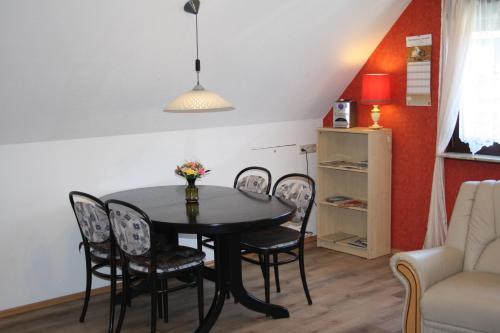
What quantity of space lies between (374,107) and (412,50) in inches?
22.3

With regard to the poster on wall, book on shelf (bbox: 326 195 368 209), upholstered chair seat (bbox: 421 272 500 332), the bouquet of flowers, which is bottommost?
upholstered chair seat (bbox: 421 272 500 332)

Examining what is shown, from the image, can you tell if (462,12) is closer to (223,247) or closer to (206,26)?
(206,26)

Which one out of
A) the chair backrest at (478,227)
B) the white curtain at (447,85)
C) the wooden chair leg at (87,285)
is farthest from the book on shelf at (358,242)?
the wooden chair leg at (87,285)

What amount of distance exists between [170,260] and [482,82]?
269 cm

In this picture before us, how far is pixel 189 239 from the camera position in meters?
5.01

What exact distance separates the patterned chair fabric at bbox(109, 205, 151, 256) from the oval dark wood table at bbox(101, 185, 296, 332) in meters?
0.11

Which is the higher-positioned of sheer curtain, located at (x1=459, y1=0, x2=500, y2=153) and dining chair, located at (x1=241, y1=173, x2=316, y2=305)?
sheer curtain, located at (x1=459, y1=0, x2=500, y2=153)

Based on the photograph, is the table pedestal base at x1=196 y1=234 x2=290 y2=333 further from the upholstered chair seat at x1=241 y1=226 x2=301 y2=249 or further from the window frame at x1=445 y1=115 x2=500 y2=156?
the window frame at x1=445 y1=115 x2=500 y2=156

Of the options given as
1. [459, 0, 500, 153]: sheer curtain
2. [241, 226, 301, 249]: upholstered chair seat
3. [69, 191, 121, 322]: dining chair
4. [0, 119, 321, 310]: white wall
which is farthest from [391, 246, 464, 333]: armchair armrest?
[0, 119, 321, 310]: white wall

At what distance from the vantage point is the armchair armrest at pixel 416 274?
3.39 m

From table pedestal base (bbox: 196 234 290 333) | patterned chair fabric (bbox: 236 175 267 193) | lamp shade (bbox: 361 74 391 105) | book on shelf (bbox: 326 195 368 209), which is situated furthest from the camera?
book on shelf (bbox: 326 195 368 209)

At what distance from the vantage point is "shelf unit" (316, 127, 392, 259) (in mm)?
5273

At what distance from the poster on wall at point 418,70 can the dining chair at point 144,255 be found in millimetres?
2377

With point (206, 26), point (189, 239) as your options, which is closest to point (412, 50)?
point (206, 26)
